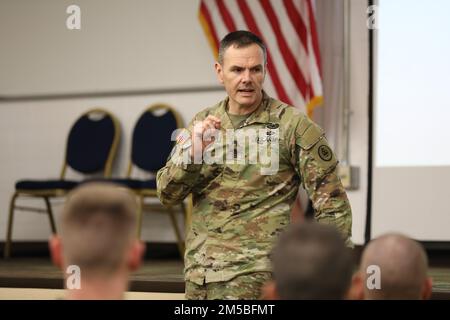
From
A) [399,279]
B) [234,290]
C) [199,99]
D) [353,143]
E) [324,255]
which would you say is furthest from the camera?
[199,99]

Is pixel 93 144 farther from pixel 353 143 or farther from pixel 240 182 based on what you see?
pixel 240 182

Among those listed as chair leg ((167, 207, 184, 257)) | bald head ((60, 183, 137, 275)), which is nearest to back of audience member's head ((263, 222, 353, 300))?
bald head ((60, 183, 137, 275))

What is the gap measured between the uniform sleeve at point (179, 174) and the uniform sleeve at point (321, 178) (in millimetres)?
341

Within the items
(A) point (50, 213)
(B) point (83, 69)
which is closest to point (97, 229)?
(A) point (50, 213)

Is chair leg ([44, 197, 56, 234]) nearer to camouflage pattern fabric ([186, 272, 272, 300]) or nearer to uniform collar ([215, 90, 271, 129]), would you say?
uniform collar ([215, 90, 271, 129])

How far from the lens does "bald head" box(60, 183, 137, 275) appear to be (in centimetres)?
147

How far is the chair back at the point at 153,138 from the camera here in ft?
18.3

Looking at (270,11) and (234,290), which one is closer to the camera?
(234,290)

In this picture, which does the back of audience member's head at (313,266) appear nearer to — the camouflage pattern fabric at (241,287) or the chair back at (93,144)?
the camouflage pattern fabric at (241,287)

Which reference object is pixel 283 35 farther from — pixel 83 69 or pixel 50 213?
pixel 50 213

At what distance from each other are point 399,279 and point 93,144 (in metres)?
4.51

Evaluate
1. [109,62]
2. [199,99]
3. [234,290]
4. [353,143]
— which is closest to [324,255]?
[234,290]

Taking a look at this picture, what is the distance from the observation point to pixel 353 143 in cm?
536

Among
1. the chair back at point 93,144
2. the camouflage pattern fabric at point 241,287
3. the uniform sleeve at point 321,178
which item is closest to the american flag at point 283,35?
the chair back at point 93,144
